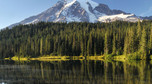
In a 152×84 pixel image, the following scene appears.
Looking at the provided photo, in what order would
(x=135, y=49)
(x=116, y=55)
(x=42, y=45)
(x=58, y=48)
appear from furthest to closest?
(x=42, y=45), (x=58, y=48), (x=116, y=55), (x=135, y=49)

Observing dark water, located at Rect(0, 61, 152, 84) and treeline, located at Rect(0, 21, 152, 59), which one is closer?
dark water, located at Rect(0, 61, 152, 84)

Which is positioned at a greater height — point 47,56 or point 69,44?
point 69,44

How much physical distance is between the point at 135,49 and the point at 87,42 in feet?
146

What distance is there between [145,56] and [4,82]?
7561cm

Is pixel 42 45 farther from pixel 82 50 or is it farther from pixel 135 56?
pixel 135 56

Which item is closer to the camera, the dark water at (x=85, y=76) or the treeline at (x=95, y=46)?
the dark water at (x=85, y=76)

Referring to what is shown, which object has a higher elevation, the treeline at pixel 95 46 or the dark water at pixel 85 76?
the treeline at pixel 95 46

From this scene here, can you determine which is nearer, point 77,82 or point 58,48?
point 77,82

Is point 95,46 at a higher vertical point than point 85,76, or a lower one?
higher

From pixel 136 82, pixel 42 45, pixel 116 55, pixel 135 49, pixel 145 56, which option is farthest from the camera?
pixel 42 45

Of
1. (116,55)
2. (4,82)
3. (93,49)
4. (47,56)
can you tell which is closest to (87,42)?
(93,49)

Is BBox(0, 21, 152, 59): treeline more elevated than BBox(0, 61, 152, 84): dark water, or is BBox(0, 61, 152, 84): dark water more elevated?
BBox(0, 21, 152, 59): treeline

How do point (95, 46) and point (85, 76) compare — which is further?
point (95, 46)

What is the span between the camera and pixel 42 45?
563 feet
